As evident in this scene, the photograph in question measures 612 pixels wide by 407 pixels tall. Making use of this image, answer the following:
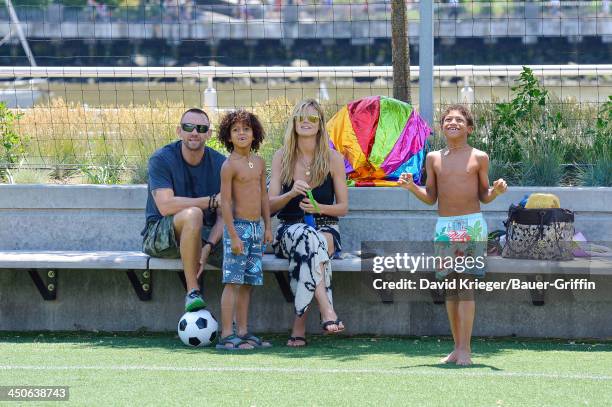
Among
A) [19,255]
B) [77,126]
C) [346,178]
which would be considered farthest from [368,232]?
[77,126]

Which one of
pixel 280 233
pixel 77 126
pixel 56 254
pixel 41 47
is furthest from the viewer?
pixel 41 47

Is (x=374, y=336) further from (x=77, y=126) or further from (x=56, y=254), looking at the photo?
(x=77, y=126)

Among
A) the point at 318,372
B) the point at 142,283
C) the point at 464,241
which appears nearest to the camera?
the point at 318,372

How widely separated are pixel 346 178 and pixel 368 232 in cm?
41

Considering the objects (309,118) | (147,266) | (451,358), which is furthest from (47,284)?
(451,358)

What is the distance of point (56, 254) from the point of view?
Result: 8.48 meters

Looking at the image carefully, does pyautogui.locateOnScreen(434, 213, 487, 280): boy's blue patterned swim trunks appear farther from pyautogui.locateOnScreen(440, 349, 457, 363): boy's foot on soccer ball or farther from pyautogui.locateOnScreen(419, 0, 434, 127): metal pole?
pyautogui.locateOnScreen(419, 0, 434, 127): metal pole

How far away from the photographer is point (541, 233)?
307 inches

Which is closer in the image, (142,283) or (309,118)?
(309,118)

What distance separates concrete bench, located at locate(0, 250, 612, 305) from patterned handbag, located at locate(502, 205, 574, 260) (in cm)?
A: 7

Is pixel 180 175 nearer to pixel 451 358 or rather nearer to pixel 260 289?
pixel 260 289

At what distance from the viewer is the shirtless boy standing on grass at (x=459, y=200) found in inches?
276

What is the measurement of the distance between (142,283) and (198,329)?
102 centimetres

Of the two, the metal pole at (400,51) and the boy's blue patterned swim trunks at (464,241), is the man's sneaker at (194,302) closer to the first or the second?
the boy's blue patterned swim trunks at (464,241)
